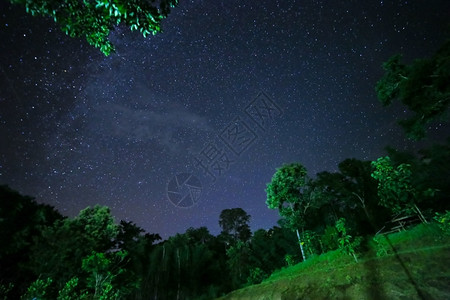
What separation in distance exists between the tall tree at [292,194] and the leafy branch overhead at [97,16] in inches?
831

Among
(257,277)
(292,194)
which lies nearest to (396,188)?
(292,194)

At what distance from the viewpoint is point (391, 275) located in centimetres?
927

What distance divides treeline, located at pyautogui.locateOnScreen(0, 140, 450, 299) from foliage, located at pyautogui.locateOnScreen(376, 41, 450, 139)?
2386 mm

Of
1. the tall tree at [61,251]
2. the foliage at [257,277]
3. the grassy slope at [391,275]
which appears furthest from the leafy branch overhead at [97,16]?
the foliage at [257,277]

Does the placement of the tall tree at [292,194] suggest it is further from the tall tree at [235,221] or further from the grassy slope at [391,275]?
the tall tree at [235,221]

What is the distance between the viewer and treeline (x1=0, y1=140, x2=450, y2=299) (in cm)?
1455

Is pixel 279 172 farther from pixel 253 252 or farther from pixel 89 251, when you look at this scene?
pixel 89 251

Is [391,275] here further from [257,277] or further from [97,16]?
[257,277]

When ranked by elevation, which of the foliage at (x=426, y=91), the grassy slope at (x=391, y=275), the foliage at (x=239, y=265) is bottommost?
the grassy slope at (x=391, y=275)

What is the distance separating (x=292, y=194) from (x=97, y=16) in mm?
22071

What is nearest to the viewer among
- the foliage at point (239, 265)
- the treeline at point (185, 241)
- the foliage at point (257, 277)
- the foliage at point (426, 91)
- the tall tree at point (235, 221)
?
the foliage at point (426, 91)

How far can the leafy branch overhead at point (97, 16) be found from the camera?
3.46 meters

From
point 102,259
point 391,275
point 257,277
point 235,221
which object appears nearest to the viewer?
point 391,275

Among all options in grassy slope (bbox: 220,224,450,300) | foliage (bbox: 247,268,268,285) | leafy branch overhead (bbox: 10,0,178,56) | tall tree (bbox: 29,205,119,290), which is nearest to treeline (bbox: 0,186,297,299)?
tall tree (bbox: 29,205,119,290)
